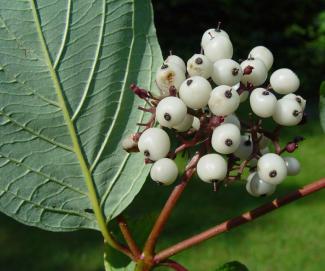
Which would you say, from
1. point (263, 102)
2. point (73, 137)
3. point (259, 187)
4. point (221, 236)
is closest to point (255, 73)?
point (263, 102)

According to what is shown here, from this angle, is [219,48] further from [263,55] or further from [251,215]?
[251,215]

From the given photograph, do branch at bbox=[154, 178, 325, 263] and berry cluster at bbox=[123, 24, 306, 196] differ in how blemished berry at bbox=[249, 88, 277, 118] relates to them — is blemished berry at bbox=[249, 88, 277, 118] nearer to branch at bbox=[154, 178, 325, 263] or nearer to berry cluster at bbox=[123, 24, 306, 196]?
berry cluster at bbox=[123, 24, 306, 196]

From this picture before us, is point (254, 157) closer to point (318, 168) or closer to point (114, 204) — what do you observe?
point (114, 204)

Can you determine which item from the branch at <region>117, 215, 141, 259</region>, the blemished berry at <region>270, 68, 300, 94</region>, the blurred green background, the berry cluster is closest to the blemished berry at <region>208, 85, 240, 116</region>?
the berry cluster

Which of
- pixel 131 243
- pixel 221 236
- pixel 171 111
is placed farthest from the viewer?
pixel 221 236

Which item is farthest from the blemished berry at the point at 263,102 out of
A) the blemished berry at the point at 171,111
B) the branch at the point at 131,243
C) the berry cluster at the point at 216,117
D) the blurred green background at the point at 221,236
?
the blurred green background at the point at 221,236

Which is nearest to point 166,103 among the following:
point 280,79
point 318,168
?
point 280,79
